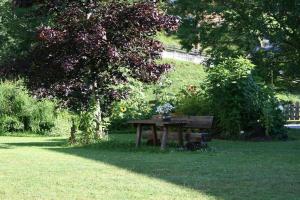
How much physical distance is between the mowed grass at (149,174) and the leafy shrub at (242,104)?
421 centimetres

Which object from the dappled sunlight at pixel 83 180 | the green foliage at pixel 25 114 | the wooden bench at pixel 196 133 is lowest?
the dappled sunlight at pixel 83 180

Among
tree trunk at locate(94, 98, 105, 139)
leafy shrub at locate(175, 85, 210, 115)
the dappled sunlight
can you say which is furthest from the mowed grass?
leafy shrub at locate(175, 85, 210, 115)

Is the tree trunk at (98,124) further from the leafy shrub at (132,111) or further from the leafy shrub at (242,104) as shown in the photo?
the leafy shrub at (132,111)

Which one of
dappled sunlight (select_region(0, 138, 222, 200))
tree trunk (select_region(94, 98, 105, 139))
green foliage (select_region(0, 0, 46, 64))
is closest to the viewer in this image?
dappled sunlight (select_region(0, 138, 222, 200))

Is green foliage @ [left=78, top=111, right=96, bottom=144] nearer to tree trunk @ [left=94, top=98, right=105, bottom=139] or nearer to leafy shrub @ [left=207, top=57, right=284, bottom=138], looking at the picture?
tree trunk @ [left=94, top=98, right=105, bottom=139]

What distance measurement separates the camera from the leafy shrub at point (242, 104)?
16.7 meters

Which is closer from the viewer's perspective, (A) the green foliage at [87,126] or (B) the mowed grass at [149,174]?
(B) the mowed grass at [149,174]

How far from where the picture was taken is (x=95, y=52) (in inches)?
545

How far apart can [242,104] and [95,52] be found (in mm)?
5303

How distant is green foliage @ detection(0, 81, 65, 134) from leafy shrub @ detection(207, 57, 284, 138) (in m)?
6.55

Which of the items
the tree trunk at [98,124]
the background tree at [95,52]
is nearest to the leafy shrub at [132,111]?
the background tree at [95,52]

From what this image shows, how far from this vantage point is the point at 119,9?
14.0 metres

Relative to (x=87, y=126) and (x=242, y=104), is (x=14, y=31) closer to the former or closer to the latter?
(x=242, y=104)

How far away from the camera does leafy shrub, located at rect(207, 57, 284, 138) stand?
16656 mm
